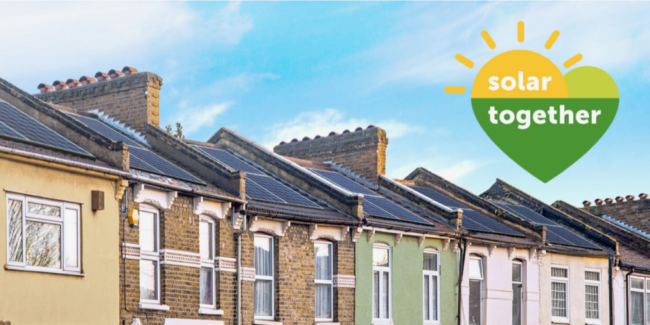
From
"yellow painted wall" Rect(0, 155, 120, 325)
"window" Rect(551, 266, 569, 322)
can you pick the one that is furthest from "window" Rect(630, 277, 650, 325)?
"yellow painted wall" Rect(0, 155, 120, 325)

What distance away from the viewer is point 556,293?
34719mm

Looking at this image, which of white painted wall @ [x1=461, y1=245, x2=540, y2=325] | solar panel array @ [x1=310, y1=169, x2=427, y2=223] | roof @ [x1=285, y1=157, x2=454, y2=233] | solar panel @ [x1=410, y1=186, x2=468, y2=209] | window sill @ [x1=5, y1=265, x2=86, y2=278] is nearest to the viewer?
window sill @ [x1=5, y1=265, x2=86, y2=278]

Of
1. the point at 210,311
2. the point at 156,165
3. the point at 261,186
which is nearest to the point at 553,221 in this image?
the point at 261,186

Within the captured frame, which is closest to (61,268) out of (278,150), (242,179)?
(242,179)

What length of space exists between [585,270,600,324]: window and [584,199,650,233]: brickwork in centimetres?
1022

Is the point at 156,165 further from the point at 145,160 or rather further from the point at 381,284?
the point at 381,284

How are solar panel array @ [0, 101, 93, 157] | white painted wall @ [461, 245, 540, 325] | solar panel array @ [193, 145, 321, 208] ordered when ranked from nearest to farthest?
solar panel array @ [0, 101, 93, 157]
solar panel array @ [193, 145, 321, 208]
white painted wall @ [461, 245, 540, 325]

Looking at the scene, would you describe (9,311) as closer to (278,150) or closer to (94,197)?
(94,197)

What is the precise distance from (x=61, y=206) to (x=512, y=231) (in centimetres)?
1803

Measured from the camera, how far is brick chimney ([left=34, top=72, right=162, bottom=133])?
2762 centimetres

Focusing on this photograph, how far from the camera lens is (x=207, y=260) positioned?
2383 cm

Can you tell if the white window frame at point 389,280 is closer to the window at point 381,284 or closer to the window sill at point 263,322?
the window at point 381,284

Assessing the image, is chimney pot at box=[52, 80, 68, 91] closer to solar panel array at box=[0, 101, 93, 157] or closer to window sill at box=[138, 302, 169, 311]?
solar panel array at box=[0, 101, 93, 157]

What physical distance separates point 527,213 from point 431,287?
10.3 m
